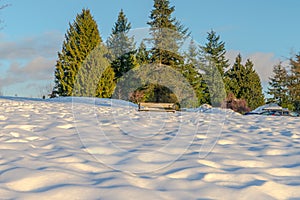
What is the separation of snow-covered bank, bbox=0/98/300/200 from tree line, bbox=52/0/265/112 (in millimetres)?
19929

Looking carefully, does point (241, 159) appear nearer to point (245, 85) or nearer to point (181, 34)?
point (181, 34)

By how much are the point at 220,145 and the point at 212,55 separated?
34.9 metres

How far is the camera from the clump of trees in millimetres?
35406

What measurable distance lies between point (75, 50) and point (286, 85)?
2621cm

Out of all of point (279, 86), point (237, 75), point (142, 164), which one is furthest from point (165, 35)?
point (142, 164)

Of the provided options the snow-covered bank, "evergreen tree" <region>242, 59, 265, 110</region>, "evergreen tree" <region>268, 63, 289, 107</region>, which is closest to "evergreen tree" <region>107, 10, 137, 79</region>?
"evergreen tree" <region>242, 59, 265, 110</region>

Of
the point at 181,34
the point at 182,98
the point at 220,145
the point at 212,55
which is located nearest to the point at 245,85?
the point at 212,55

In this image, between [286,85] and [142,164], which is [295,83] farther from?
[142,164]

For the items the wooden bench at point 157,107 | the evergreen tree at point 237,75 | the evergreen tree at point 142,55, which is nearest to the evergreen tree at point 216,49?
the evergreen tree at point 237,75

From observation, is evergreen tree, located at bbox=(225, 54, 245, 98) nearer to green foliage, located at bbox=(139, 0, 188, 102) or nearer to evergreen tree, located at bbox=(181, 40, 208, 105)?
evergreen tree, located at bbox=(181, 40, 208, 105)

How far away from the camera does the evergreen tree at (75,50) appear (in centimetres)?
2658

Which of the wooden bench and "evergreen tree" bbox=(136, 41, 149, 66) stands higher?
"evergreen tree" bbox=(136, 41, 149, 66)

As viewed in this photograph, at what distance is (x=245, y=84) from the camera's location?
3888 centimetres

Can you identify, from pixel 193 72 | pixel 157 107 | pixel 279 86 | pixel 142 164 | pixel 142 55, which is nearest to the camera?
pixel 142 164
